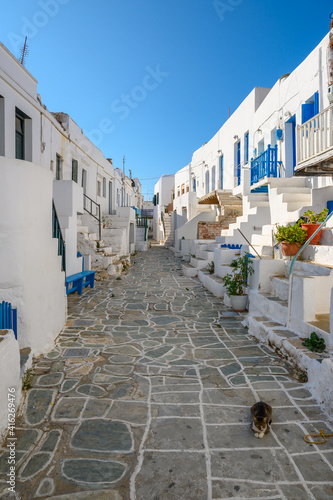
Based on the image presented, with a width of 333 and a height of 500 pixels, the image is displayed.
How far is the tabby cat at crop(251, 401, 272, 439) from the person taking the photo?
9.08 ft

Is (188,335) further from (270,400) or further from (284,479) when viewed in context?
(284,479)

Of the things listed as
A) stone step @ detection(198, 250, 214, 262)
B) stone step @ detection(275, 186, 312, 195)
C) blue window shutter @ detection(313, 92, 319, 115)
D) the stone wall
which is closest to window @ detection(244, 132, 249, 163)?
the stone wall

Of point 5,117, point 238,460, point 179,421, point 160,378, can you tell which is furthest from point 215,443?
point 5,117

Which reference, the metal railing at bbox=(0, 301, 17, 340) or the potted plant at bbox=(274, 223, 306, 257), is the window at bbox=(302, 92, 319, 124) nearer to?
the potted plant at bbox=(274, 223, 306, 257)

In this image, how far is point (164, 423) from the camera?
9.81 ft

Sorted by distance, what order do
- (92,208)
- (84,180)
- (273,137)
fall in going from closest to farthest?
(273,137) < (84,180) < (92,208)

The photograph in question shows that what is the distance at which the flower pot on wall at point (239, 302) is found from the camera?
22.5 ft

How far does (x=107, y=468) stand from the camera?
7.97ft

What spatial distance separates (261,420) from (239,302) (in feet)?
13.7

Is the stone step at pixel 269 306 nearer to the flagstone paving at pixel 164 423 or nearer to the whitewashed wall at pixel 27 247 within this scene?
the flagstone paving at pixel 164 423

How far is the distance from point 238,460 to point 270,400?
1016 millimetres

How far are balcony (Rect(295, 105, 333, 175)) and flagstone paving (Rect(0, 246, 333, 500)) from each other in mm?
4183

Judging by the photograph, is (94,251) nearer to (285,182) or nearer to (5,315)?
(285,182)

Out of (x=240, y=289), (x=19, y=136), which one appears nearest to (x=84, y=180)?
(x=19, y=136)
